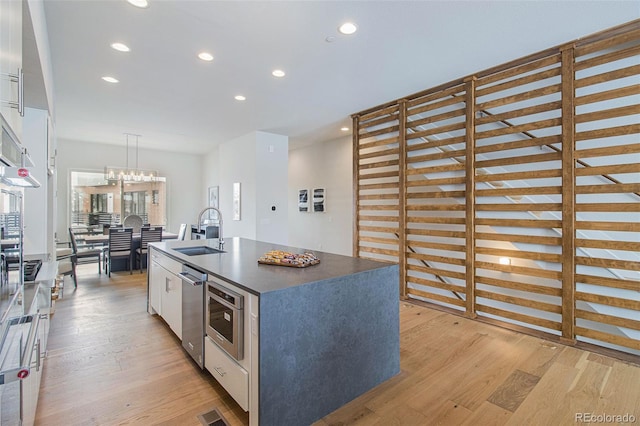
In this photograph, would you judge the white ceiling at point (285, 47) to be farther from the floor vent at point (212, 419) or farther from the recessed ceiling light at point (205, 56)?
the floor vent at point (212, 419)

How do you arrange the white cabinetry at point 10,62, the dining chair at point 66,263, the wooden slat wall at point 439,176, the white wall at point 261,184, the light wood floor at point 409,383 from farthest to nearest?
the white wall at point 261,184 < the dining chair at point 66,263 < the wooden slat wall at point 439,176 < the light wood floor at point 409,383 < the white cabinetry at point 10,62

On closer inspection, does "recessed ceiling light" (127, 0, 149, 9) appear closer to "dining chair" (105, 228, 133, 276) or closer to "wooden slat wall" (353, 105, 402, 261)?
"wooden slat wall" (353, 105, 402, 261)

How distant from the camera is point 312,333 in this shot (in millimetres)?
1824

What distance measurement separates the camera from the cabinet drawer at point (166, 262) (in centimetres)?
273

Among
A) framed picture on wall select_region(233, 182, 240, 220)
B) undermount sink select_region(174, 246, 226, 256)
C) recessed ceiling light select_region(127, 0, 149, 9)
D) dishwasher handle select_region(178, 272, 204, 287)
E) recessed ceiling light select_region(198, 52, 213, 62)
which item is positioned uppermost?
recessed ceiling light select_region(198, 52, 213, 62)

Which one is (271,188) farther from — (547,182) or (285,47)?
(547,182)

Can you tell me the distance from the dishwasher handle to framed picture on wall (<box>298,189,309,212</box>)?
5.22 meters

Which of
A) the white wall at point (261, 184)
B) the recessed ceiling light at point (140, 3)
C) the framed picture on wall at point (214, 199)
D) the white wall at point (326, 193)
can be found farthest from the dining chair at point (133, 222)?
the recessed ceiling light at point (140, 3)

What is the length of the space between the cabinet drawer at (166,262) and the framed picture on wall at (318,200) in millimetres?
4193

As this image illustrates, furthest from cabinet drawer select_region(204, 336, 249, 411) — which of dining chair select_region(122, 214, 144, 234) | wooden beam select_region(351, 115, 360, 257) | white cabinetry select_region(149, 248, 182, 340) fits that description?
dining chair select_region(122, 214, 144, 234)

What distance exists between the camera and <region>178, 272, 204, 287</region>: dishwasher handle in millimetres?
2244

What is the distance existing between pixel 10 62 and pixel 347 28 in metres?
2.39

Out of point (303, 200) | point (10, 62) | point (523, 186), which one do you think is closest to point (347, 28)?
point (10, 62)

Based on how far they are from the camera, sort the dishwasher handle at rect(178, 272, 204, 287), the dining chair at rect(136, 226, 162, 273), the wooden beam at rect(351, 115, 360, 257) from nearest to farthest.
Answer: the dishwasher handle at rect(178, 272, 204, 287)
the wooden beam at rect(351, 115, 360, 257)
the dining chair at rect(136, 226, 162, 273)
